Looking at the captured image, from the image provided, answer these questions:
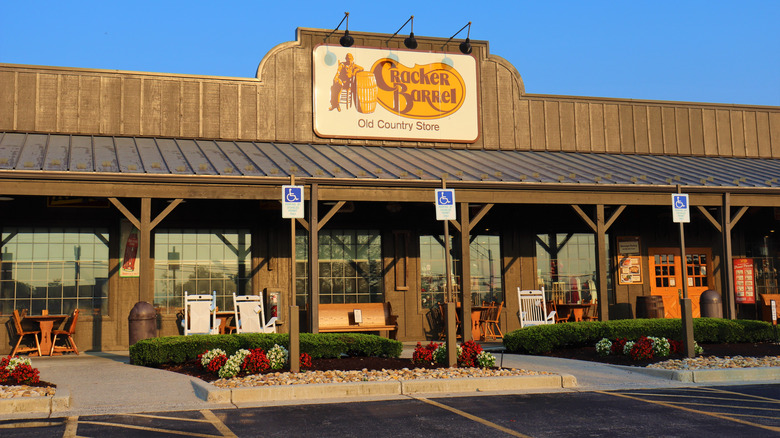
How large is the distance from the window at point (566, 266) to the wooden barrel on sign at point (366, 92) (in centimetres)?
483

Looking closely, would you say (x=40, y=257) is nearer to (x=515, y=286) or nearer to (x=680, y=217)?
(x=515, y=286)

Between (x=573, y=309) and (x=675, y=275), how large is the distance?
3.20 meters

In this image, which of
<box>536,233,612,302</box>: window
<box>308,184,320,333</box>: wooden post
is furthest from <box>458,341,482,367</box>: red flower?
<box>536,233,612,302</box>: window

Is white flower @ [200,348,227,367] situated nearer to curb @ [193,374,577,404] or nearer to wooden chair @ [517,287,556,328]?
curb @ [193,374,577,404]

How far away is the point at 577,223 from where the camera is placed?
18156mm

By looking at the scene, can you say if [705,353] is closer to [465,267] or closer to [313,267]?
[465,267]

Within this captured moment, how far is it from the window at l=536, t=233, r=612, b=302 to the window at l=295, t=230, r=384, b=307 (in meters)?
3.77

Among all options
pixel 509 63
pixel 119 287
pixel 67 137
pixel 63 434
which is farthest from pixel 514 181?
pixel 63 434

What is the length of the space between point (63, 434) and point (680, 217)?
30.6 feet

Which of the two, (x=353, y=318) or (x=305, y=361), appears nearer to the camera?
(x=305, y=361)

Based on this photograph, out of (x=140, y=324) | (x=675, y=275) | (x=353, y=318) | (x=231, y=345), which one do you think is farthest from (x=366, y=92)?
(x=675, y=275)

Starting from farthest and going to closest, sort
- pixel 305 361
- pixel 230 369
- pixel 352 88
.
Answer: pixel 352 88
pixel 305 361
pixel 230 369

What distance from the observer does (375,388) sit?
884cm

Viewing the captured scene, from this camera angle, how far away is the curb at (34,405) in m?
7.63
